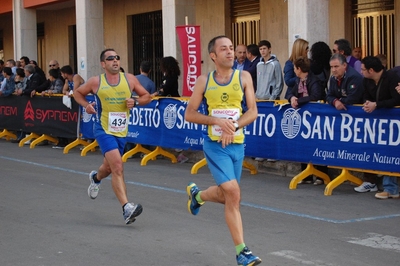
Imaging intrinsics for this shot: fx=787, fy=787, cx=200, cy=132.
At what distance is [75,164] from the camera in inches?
567

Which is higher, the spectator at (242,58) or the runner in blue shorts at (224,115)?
the spectator at (242,58)

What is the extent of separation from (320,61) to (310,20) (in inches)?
116

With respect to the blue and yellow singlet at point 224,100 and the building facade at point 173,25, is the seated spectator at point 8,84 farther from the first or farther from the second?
the blue and yellow singlet at point 224,100

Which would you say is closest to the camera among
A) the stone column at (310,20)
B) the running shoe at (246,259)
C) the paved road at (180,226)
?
the running shoe at (246,259)

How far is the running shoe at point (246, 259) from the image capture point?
630cm

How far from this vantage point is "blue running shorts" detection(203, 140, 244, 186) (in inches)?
265

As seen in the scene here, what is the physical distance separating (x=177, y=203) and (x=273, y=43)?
1038 centimetres

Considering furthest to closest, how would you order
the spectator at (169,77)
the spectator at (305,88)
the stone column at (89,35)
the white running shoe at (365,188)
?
the stone column at (89,35) < the spectator at (169,77) < the spectator at (305,88) < the white running shoe at (365,188)

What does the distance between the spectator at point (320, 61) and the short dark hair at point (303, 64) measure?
491 millimetres

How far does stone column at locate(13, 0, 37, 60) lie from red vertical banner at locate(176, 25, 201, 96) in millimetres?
11802

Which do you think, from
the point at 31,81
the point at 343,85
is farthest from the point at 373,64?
the point at 31,81

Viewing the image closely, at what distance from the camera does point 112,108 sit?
8953mm

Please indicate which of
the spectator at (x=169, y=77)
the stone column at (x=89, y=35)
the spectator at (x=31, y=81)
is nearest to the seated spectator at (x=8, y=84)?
the spectator at (x=31, y=81)

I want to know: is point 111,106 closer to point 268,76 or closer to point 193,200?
point 193,200
